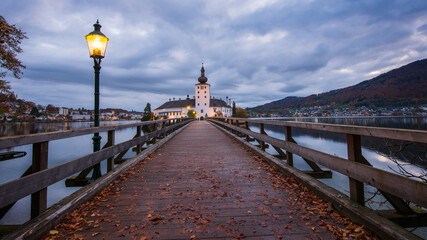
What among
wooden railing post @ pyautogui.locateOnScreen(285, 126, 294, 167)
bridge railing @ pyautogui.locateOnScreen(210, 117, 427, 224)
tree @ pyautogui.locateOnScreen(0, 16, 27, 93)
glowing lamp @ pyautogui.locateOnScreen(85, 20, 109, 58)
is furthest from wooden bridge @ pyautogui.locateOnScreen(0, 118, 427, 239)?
tree @ pyautogui.locateOnScreen(0, 16, 27, 93)

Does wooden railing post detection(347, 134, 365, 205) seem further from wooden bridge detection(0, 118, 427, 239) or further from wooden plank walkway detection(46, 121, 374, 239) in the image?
wooden plank walkway detection(46, 121, 374, 239)

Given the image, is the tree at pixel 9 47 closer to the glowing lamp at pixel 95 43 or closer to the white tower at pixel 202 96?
the glowing lamp at pixel 95 43

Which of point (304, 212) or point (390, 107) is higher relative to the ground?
point (390, 107)

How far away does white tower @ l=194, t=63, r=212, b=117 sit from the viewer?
278 feet

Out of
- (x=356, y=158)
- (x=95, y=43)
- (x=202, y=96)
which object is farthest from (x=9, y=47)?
(x=202, y=96)

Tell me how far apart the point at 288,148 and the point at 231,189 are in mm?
1644

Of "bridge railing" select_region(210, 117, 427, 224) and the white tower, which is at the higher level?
the white tower

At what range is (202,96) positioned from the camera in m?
85.4

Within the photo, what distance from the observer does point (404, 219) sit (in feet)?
7.52

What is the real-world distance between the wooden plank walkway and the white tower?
81.8 metres

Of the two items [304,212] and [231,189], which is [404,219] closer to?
[304,212]

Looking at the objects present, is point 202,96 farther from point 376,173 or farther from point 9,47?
point 376,173

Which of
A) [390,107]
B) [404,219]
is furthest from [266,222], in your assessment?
[390,107]

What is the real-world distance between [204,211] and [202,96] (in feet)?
274
